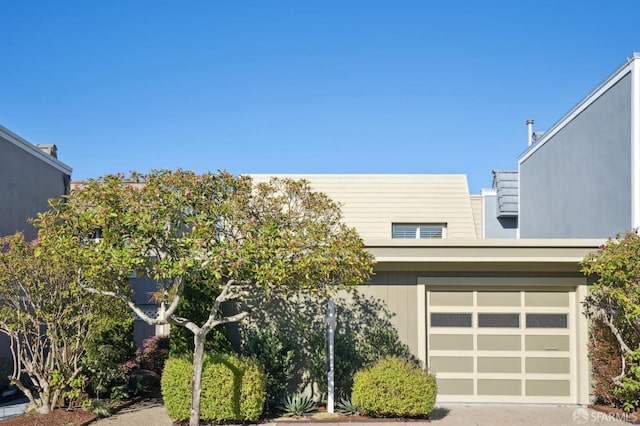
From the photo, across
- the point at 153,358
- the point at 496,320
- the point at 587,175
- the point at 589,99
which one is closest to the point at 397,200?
the point at 587,175

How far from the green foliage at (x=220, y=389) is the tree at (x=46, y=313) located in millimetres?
1718

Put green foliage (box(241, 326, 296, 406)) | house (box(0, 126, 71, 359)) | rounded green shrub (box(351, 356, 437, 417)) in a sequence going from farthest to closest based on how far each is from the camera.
→ 1. house (box(0, 126, 71, 359))
2. green foliage (box(241, 326, 296, 406))
3. rounded green shrub (box(351, 356, 437, 417))

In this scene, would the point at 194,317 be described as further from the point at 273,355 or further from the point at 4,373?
the point at 4,373

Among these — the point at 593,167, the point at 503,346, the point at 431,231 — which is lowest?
the point at 503,346

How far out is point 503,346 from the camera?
11.2m

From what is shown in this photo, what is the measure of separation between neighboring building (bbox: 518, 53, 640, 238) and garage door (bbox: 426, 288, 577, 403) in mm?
2513

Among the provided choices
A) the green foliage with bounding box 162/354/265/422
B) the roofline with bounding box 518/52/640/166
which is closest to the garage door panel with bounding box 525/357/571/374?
the green foliage with bounding box 162/354/265/422

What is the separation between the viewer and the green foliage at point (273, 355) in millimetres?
10547

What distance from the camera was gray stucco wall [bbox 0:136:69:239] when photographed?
1361cm

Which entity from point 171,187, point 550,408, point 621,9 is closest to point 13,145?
point 171,187

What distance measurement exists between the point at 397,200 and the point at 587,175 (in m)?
6.31

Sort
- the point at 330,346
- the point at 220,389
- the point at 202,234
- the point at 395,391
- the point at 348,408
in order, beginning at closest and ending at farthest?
the point at 202,234 → the point at 220,389 → the point at 395,391 → the point at 348,408 → the point at 330,346

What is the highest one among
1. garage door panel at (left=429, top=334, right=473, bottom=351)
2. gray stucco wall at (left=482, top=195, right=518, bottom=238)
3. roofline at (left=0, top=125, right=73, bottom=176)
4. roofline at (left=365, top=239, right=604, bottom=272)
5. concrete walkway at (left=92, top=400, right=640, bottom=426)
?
roofline at (left=0, top=125, right=73, bottom=176)

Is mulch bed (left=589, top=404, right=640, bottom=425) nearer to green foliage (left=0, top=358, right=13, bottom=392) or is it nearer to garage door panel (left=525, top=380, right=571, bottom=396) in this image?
garage door panel (left=525, top=380, right=571, bottom=396)
